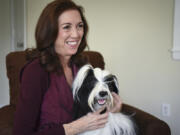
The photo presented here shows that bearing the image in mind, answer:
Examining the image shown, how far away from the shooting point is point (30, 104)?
1.13 m

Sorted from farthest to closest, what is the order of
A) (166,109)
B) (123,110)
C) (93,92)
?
1. (166,109)
2. (123,110)
3. (93,92)

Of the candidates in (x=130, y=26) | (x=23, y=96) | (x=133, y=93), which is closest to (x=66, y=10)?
(x=23, y=96)

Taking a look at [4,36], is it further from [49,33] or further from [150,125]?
[150,125]

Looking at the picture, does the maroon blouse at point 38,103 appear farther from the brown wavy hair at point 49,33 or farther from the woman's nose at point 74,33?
the woman's nose at point 74,33

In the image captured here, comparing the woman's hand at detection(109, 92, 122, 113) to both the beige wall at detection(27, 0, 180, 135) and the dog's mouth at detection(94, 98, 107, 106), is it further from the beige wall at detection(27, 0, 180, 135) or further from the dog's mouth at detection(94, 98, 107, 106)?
the beige wall at detection(27, 0, 180, 135)

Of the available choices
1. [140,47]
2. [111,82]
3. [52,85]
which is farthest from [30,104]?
[140,47]

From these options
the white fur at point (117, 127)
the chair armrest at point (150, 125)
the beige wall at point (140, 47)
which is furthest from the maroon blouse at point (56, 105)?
the beige wall at point (140, 47)

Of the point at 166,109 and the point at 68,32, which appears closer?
the point at 68,32

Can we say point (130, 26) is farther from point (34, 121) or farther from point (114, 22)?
point (34, 121)

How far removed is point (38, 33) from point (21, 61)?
514 millimetres

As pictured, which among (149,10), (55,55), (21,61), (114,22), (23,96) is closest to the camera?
(23,96)

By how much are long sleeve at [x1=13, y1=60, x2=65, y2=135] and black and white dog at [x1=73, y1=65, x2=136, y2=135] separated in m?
0.16

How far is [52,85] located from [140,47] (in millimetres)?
1191

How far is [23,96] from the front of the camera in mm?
1140
